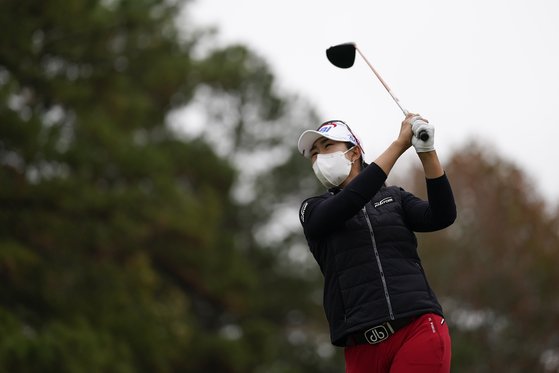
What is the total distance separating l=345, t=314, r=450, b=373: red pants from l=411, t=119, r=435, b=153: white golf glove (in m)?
0.80

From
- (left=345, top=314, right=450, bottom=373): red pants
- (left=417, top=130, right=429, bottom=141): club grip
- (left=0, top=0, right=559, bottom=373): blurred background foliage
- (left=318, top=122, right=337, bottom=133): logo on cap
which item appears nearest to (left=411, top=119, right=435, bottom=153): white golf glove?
Result: (left=417, top=130, right=429, bottom=141): club grip

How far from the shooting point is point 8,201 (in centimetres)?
1700

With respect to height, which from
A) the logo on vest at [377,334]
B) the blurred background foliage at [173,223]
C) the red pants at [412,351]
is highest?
the blurred background foliage at [173,223]

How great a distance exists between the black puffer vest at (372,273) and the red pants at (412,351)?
8 cm

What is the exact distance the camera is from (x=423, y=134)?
4293mm

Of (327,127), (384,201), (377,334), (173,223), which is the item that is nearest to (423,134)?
(384,201)

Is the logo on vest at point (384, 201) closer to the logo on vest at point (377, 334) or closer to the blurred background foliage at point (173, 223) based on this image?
the logo on vest at point (377, 334)

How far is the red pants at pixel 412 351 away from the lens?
14.3 ft

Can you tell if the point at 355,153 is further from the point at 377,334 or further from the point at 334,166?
the point at 377,334

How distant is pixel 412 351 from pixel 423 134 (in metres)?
1.01

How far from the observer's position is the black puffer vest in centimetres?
437

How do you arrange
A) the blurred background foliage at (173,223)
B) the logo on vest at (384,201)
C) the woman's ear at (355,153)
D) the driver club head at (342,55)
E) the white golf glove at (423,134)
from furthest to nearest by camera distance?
the blurred background foliage at (173,223) → the driver club head at (342,55) → the woman's ear at (355,153) → the logo on vest at (384,201) → the white golf glove at (423,134)

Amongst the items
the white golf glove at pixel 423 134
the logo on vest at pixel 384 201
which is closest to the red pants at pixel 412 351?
the logo on vest at pixel 384 201

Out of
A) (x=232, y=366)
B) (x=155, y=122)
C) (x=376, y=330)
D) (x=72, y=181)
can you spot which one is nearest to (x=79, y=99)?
(x=72, y=181)
